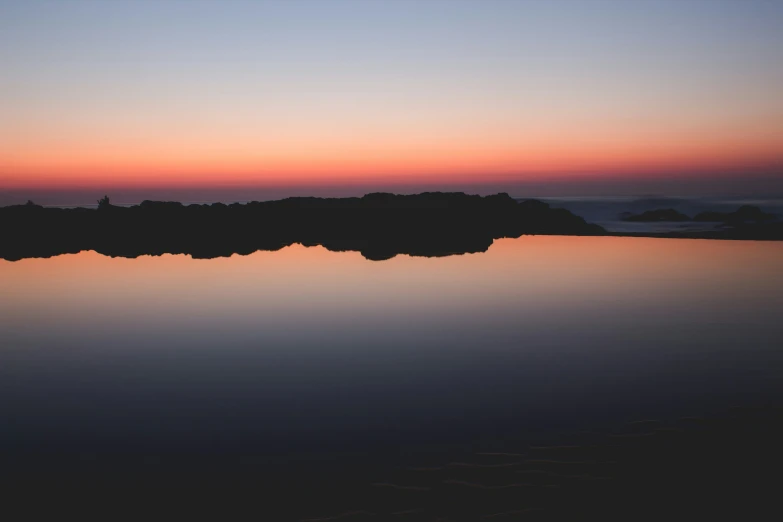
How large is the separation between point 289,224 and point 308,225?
243 cm

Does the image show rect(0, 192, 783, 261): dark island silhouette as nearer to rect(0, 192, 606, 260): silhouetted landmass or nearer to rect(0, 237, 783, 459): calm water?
rect(0, 192, 606, 260): silhouetted landmass

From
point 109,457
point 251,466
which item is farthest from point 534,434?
point 109,457

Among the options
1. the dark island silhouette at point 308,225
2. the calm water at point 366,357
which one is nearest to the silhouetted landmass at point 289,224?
the dark island silhouette at point 308,225

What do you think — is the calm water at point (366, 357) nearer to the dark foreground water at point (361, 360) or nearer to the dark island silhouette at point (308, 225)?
the dark foreground water at point (361, 360)

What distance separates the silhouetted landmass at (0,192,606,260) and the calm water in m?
21.2

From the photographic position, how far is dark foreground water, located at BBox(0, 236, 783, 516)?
7.88 m

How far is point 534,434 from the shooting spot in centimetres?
745

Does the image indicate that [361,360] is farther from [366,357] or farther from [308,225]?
[308,225]

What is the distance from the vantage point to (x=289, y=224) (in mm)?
68750

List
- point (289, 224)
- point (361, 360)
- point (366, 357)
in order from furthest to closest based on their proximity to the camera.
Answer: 1. point (289, 224)
2. point (366, 357)
3. point (361, 360)

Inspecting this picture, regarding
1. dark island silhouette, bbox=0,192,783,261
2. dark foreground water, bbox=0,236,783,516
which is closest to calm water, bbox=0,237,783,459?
dark foreground water, bbox=0,236,783,516

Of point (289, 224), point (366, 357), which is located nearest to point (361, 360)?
point (366, 357)

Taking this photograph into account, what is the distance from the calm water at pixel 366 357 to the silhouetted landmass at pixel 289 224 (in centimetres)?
2117

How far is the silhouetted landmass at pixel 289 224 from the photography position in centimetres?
4828
